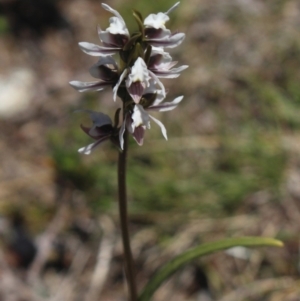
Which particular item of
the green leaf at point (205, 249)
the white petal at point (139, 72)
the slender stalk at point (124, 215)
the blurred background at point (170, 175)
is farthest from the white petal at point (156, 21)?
the blurred background at point (170, 175)

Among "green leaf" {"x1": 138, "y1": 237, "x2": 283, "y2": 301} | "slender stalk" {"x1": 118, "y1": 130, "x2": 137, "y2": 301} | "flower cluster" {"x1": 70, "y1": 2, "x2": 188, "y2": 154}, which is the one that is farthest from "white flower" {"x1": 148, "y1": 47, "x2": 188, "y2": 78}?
"green leaf" {"x1": 138, "y1": 237, "x2": 283, "y2": 301}

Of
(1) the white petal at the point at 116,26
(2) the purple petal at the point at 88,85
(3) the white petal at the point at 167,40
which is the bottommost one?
(2) the purple petal at the point at 88,85

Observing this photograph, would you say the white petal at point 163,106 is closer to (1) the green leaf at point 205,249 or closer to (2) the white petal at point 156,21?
(2) the white petal at point 156,21

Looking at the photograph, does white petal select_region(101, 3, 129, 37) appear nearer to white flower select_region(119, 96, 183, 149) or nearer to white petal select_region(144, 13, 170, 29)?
white petal select_region(144, 13, 170, 29)

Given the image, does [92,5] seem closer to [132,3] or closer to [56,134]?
[132,3]

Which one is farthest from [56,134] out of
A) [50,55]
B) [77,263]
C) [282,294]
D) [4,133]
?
[282,294]

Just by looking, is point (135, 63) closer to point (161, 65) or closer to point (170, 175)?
point (161, 65)
